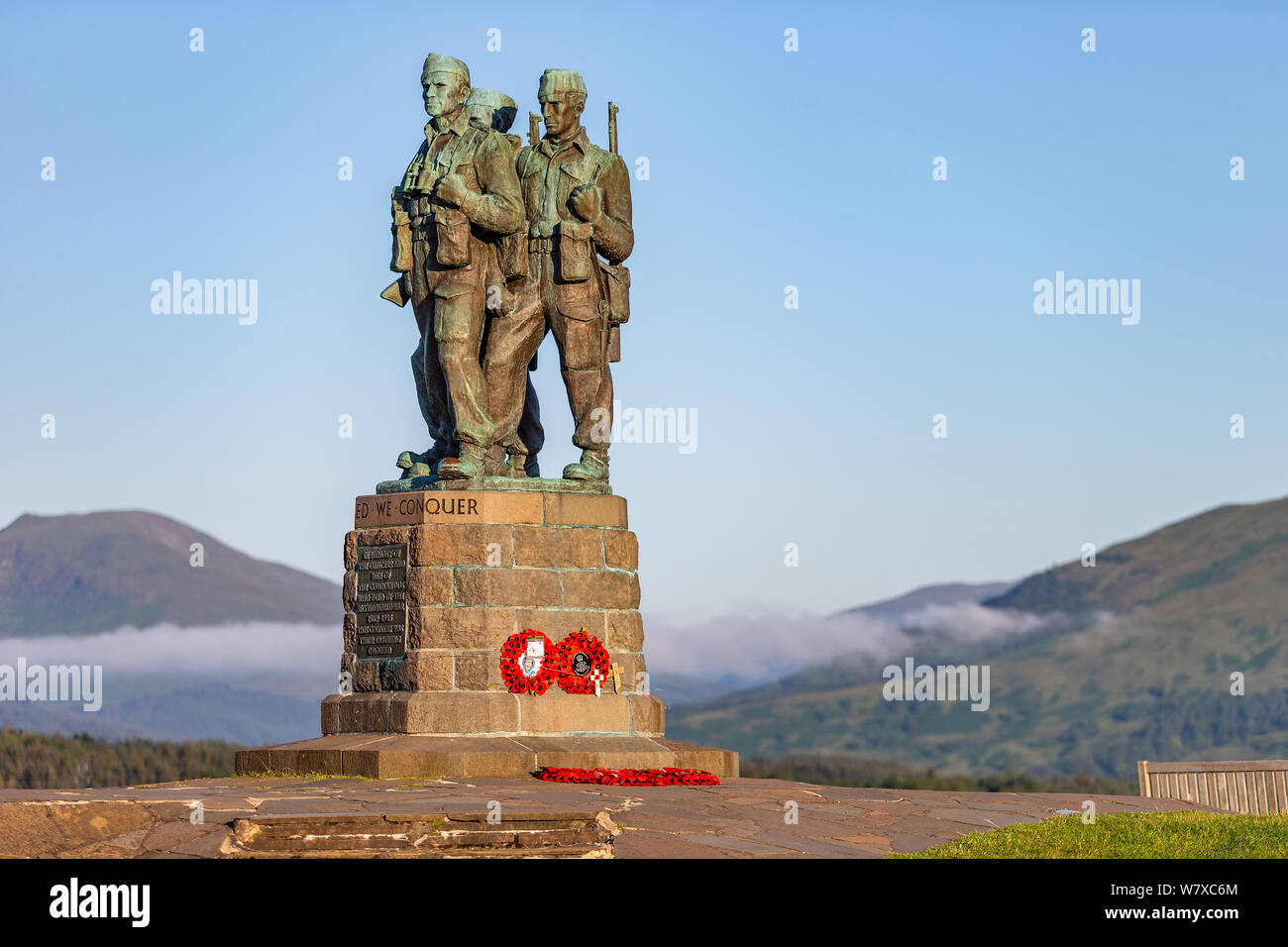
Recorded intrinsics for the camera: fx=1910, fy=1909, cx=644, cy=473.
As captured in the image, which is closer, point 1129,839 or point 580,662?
point 1129,839

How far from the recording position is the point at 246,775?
16281 mm

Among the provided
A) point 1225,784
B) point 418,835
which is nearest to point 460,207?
point 418,835

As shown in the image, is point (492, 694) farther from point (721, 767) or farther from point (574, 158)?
point (574, 158)

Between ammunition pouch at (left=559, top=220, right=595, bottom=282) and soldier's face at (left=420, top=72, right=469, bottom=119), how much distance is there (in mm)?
1490

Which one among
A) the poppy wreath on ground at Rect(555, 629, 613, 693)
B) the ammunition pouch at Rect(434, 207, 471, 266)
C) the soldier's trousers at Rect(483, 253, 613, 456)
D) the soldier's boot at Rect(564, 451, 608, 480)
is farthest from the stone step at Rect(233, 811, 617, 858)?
the ammunition pouch at Rect(434, 207, 471, 266)

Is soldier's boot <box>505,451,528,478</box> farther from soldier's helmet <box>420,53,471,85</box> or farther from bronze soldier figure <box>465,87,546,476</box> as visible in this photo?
soldier's helmet <box>420,53,471,85</box>

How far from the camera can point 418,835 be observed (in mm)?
10930

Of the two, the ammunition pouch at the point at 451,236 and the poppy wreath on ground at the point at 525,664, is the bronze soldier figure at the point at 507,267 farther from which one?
the poppy wreath on ground at the point at 525,664

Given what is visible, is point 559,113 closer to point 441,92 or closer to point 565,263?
point 441,92

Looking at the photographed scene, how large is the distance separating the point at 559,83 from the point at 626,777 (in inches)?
254

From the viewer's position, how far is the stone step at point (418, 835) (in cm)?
1073

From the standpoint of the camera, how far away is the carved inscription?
16719 millimetres
